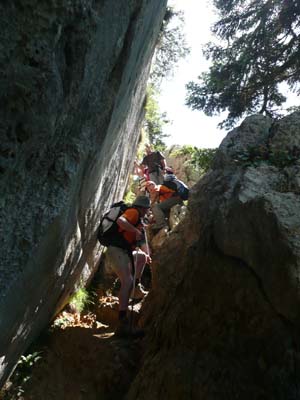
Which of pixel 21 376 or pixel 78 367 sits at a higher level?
pixel 78 367

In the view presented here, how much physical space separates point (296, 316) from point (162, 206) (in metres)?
7.34

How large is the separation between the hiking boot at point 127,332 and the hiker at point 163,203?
5101 millimetres

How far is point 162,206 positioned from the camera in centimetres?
1134

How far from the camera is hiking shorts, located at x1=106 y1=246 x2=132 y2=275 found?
671cm

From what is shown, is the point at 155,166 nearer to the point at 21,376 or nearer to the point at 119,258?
the point at 119,258

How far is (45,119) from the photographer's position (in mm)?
3250

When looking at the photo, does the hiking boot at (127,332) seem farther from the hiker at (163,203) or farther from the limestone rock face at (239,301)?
the hiker at (163,203)

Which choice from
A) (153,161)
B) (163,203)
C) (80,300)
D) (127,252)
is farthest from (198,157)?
(127,252)

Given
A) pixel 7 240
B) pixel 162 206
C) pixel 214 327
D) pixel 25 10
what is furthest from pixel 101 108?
pixel 162 206

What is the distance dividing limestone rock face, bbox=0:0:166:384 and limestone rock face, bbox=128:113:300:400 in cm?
206

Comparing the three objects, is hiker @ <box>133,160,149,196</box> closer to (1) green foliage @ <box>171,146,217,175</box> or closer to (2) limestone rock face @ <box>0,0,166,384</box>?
(1) green foliage @ <box>171,146,217,175</box>

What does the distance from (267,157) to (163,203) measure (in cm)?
513

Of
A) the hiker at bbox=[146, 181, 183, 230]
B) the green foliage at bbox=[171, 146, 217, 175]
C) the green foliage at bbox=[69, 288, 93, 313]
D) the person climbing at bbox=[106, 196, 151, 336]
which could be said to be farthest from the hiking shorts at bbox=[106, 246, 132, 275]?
the green foliage at bbox=[171, 146, 217, 175]

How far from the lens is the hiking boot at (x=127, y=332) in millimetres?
6445
